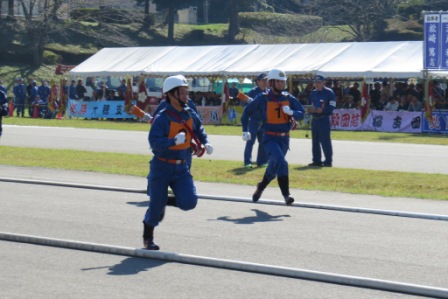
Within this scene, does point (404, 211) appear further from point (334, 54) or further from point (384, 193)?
point (334, 54)

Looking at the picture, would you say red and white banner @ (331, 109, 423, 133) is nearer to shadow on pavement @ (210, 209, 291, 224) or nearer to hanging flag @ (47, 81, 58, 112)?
hanging flag @ (47, 81, 58, 112)

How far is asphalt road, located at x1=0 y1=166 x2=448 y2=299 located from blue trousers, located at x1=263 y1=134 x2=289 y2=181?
1.75 feet

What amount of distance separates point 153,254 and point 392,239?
2.92 m

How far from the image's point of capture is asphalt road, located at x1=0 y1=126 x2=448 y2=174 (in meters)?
21.8

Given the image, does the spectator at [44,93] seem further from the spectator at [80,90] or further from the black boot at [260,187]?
the black boot at [260,187]

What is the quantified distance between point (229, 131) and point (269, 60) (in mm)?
5416

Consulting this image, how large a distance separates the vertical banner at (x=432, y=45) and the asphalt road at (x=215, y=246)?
754 inches

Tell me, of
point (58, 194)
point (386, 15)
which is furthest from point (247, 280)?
point (386, 15)

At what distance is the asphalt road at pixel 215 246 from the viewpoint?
8367 millimetres

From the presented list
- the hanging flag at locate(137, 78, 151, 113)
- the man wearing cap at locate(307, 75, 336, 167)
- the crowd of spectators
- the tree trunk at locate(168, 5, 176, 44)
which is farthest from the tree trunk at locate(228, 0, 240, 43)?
the man wearing cap at locate(307, 75, 336, 167)

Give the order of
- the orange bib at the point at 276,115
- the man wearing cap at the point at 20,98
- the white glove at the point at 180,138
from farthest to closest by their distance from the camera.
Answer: the man wearing cap at the point at 20,98
the orange bib at the point at 276,115
the white glove at the point at 180,138

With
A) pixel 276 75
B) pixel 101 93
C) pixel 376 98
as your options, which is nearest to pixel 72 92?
pixel 101 93

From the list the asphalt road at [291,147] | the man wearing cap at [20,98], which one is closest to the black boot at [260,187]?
the asphalt road at [291,147]

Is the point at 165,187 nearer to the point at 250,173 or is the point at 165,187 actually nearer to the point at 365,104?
the point at 250,173
